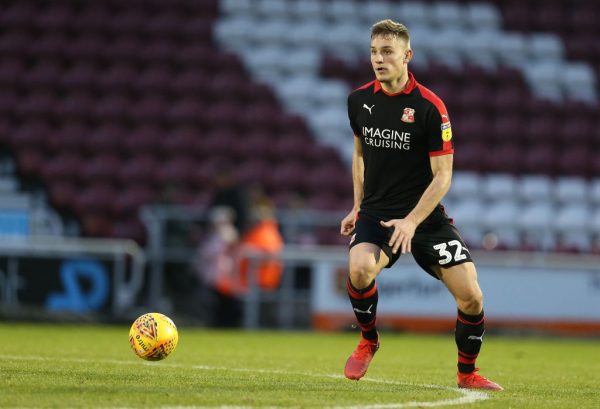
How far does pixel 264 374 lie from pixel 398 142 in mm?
1775

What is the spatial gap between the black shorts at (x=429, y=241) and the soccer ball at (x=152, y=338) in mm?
1338

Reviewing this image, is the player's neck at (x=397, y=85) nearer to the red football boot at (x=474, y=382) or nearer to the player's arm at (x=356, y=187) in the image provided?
the player's arm at (x=356, y=187)

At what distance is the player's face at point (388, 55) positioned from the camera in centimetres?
622

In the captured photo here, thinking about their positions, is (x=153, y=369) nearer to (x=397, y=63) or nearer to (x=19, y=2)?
(x=397, y=63)

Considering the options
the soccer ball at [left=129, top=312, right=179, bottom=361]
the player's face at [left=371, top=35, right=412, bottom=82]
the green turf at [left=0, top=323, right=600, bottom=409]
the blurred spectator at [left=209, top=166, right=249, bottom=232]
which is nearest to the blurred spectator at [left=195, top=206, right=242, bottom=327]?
the blurred spectator at [left=209, top=166, right=249, bottom=232]

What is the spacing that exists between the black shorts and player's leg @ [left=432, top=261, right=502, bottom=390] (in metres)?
0.06

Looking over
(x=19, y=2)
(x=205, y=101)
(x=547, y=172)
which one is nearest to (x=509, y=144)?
(x=547, y=172)

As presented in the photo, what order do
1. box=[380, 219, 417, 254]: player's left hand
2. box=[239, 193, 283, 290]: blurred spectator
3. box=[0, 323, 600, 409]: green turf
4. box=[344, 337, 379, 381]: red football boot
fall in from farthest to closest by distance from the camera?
1. box=[239, 193, 283, 290]: blurred spectator
2. box=[344, 337, 379, 381]: red football boot
3. box=[380, 219, 417, 254]: player's left hand
4. box=[0, 323, 600, 409]: green turf

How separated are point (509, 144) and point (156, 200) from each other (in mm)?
6227

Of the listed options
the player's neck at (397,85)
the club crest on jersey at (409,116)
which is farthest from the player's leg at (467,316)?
the player's neck at (397,85)

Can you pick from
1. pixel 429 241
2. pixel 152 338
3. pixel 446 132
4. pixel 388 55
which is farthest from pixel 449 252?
pixel 152 338

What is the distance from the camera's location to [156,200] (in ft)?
55.2

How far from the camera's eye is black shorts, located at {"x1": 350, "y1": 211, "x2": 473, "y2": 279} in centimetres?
628

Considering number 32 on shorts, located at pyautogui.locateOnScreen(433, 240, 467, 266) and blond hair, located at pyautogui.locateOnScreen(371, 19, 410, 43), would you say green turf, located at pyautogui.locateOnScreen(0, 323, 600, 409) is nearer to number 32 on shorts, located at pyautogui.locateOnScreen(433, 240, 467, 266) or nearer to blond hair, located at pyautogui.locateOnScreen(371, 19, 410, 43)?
number 32 on shorts, located at pyautogui.locateOnScreen(433, 240, 467, 266)
